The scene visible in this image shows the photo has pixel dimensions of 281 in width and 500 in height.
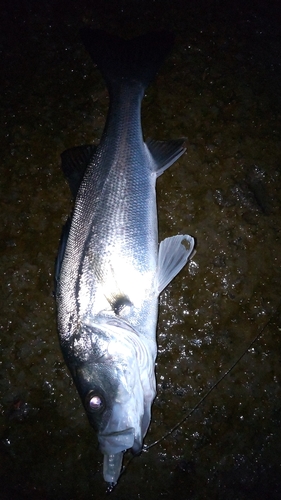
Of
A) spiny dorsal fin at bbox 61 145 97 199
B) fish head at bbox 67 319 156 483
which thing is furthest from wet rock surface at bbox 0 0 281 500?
fish head at bbox 67 319 156 483

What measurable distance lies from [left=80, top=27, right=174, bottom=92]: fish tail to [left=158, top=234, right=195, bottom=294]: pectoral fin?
0.92 m

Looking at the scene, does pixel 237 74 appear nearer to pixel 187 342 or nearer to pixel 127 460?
pixel 187 342

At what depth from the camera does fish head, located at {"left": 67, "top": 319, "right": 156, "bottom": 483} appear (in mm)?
1620

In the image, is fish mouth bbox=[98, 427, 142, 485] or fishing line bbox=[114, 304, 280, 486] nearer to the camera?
fish mouth bbox=[98, 427, 142, 485]

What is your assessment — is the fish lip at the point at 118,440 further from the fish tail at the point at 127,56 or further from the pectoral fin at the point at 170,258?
the fish tail at the point at 127,56

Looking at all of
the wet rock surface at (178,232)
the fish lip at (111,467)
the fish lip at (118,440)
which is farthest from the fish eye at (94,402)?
the wet rock surface at (178,232)

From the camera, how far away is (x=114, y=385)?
1.64 meters

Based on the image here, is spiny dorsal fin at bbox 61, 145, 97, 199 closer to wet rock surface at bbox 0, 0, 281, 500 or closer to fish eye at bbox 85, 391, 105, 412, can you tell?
wet rock surface at bbox 0, 0, 281, 500

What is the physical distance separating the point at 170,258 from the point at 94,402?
30.8 inches

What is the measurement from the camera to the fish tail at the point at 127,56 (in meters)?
2.03

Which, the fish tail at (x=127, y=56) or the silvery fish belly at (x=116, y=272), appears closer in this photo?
the silvery fish belly at (x=116, y=272)

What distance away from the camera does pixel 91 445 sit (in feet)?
6.97

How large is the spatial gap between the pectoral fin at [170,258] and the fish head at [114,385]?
1.02 ft

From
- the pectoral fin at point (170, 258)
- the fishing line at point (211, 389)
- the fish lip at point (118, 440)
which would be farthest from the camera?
the fishing line at point (211, 389)
